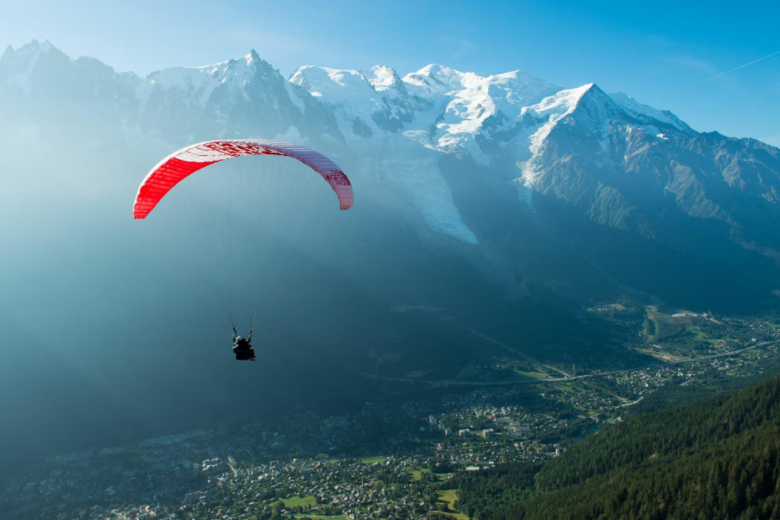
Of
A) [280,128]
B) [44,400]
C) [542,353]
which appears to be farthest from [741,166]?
[44,400]

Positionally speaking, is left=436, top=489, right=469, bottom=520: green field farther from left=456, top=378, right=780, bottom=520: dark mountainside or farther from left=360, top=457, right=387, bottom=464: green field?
left=360, top=457, right=387, bottom=464: green field

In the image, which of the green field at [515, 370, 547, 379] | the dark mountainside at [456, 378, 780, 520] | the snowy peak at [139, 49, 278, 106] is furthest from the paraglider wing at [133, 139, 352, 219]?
the snowy peak at [139, 49, 278, 106]

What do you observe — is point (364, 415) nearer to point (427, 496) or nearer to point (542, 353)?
point (427, 496)

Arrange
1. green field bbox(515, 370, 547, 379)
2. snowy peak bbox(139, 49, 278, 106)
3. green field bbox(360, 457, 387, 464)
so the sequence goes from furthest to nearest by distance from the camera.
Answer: snowy peak bbox(139, 49, 278, 106), green field bbox(515, 370, 547, 379), green field bbox(360, 457, 387, 464)

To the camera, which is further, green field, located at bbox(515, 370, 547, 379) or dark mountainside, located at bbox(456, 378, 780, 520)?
green field, located at bbox(515, 370, 547, 379)

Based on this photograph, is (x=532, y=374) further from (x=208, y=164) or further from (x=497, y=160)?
(x=497, y=160)

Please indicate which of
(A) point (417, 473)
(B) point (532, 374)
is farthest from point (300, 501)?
(B) point (532, 374)
